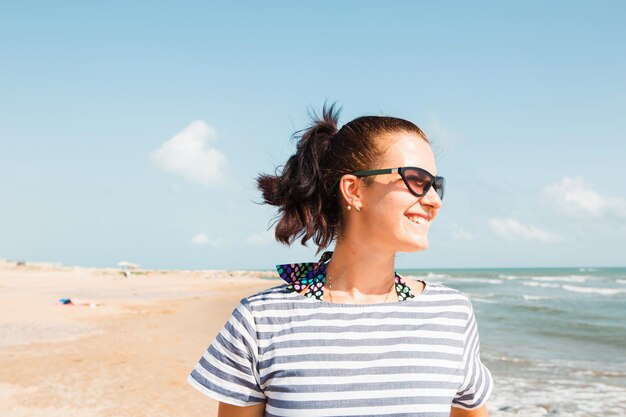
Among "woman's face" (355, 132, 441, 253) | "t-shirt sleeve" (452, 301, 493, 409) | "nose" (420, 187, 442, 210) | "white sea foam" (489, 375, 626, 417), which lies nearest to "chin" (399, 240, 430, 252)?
"woman's face" (355, 132, 441, 253)

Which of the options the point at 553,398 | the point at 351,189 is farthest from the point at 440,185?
the point at 553,398

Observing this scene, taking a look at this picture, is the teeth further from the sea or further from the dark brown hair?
the sea

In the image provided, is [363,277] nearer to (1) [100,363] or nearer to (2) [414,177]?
(2) [414,177]

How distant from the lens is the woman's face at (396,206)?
6.61ft

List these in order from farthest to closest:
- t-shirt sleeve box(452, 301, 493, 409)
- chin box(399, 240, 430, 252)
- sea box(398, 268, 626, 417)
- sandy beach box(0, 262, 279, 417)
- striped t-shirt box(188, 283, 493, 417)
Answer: sea box(398, 268, 626, 417) < sandy beach box(0, 262, 279, 417) < t-shirt sleeve box(452, 301, 493, 409) < chin box(399, 240, 430, 252) < striped t-shirt box(188, 283, 493, 417)

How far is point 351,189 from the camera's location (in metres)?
2.11

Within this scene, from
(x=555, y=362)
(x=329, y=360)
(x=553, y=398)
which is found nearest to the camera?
(x=329, y=360)

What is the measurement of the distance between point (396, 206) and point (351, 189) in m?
0.18

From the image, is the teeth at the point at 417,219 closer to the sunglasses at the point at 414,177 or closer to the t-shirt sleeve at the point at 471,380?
the sunglasses at the point at 414,177

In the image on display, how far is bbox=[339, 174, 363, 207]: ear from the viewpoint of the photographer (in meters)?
2.09

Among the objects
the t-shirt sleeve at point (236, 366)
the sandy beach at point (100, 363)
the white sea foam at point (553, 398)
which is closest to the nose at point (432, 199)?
the t-shirt sleeve at point (236, 366)

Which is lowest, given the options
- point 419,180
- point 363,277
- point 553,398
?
point 553,398

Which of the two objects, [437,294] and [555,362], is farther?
[555,362]

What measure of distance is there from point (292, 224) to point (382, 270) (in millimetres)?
407
